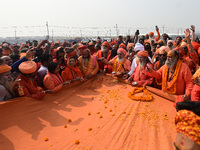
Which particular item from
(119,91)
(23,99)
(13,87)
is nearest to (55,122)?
(23,99)

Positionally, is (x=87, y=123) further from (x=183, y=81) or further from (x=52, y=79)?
(x=183, y=81)

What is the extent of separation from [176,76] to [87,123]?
280 cm

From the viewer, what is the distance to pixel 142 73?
17.5ft

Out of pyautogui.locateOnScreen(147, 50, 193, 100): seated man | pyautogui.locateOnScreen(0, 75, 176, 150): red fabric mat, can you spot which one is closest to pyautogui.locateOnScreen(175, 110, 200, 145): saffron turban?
pyautogui.locateOnScreen(0, 75, 176, 150): red fabric mat

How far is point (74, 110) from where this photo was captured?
443 centimetres

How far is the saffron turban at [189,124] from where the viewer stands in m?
1.95

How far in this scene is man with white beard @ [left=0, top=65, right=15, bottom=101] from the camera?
12.2 feet

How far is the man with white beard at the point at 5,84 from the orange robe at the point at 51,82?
3.54 ft

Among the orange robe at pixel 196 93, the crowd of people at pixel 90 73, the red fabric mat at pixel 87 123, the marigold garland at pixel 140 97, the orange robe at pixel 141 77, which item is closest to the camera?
the red fabric mat at pixel 87 123

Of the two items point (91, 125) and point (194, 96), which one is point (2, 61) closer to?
point (91, 125)

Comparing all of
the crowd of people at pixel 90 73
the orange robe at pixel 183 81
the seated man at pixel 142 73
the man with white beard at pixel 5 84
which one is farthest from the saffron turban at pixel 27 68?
the orange robe at pixel 183 81

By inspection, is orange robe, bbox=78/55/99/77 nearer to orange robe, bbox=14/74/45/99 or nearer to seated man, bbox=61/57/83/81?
seated man, bbox=61/57/83/81

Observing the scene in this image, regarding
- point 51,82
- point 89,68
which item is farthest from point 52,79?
point 89,68

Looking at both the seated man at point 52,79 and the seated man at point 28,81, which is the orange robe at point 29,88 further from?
the seated man at point 52,79
